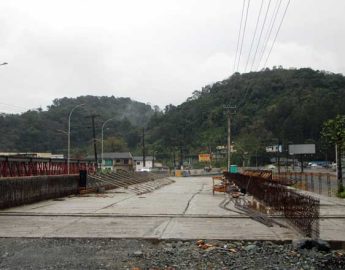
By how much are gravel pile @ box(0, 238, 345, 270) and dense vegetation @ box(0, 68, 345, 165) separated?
5819 cm

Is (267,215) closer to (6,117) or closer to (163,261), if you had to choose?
(163,261)

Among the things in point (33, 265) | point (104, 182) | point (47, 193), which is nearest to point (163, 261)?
point (33, 265)

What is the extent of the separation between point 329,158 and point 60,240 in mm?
110743

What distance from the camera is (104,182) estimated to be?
3722 cm

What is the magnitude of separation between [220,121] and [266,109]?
11468 millimetres

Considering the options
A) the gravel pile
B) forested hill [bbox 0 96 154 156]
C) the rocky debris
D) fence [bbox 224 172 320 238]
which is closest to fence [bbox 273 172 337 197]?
fence [bbox 224 172 320 238]

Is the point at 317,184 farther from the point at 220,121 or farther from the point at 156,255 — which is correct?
the point at 220,121

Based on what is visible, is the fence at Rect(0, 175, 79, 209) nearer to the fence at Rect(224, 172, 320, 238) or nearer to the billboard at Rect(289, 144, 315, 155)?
the fence at Rect(224, 172, 320, 238)

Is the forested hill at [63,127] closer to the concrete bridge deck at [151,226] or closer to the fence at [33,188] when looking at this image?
the fence at [33,188]

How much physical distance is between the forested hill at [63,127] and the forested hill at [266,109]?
14.8 meters

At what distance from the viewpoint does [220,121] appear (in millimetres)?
103938

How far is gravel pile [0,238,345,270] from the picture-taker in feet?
29.3

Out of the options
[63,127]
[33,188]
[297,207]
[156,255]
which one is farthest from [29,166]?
[63,127]

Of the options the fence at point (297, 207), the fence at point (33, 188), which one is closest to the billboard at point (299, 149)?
the fence at point (33, 188)
